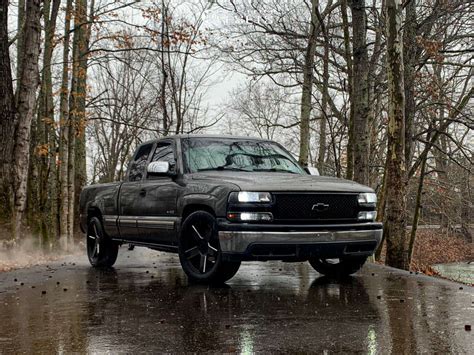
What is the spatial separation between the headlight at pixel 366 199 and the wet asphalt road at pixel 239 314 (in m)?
1.06

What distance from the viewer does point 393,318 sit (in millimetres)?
5398

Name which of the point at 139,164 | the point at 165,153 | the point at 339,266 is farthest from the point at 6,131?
the point at 339,266

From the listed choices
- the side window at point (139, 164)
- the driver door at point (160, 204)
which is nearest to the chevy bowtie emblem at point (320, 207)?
the driver door at point (160, 204)

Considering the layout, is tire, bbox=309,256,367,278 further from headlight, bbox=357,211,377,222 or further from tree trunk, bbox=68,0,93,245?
tree trunk, bbox=68,0,93,245

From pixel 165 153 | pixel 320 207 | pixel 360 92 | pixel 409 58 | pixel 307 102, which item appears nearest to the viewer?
pixel 320 207

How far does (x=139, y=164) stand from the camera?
9.38 meters

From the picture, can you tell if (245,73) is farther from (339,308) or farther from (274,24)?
(339,308)

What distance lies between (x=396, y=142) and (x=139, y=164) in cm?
547

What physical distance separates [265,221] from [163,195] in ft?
6.42

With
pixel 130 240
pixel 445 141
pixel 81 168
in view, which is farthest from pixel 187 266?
pixel 445 141

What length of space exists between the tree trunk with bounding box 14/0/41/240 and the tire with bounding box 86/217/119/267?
3.07m

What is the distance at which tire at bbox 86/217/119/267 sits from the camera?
390 inches

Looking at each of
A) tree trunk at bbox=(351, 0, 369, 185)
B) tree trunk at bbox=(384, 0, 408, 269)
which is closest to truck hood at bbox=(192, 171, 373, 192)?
tree trunk at bbox=(384, 0, 408, 269)

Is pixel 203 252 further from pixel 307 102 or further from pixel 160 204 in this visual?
pixel 307 102
